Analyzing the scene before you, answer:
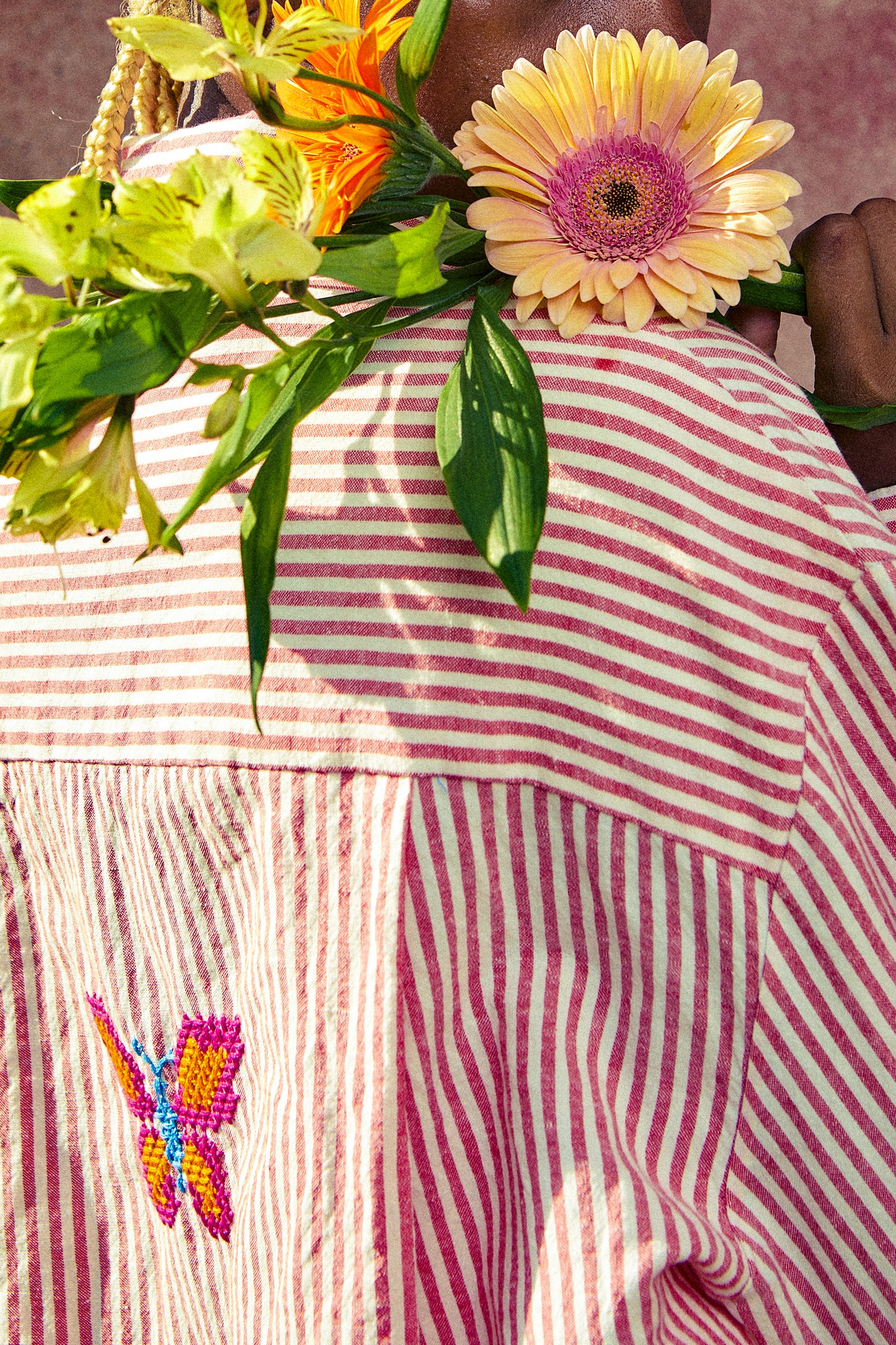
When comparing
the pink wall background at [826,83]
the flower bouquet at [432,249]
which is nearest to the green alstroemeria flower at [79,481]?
the flower bouquet at [432,249]

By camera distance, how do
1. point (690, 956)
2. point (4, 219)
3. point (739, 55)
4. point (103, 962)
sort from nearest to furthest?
1. point (4, 219)
2. point (690, 956)
3. point (103, 962)
4. point (739, 55)

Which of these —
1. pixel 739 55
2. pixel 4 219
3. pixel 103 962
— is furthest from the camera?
pixel 739 55

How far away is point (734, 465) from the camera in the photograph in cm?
43

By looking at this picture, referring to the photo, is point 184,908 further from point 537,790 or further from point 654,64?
point 654,64

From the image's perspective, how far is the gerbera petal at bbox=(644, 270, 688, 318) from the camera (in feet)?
1.42

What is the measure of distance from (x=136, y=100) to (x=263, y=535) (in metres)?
0.36

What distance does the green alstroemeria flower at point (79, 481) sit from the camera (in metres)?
0.33

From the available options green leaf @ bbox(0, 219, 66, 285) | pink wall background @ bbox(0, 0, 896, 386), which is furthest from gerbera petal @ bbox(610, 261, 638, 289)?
pink wall background @ bbox(0, 0, 896, 386)

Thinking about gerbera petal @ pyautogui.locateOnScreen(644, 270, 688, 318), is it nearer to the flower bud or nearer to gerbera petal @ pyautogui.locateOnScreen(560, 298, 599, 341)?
gerbera petal @ pyautogui.locateOnScreen(560, 298, 599, 341)

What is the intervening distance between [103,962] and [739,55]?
0.89m

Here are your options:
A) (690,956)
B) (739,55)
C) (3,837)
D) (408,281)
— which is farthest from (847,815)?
(739,55)

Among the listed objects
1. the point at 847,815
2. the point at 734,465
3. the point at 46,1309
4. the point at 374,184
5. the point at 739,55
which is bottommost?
the point at 46,1309

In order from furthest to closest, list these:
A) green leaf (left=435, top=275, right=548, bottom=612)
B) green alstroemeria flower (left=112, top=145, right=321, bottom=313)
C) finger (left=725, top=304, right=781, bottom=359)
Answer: finger (left=725, top=304, right=781, bottom=359)
green leaf (left=435, top=275, right=548, bottom=612)
green alstroemeria flower (left=112, top=145, right=321, bottom=313)

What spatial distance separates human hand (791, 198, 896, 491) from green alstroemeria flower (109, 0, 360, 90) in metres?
0.21
